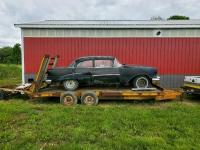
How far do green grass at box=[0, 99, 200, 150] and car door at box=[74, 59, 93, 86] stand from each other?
1.54 metres

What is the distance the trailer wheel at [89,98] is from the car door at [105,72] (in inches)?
35.7

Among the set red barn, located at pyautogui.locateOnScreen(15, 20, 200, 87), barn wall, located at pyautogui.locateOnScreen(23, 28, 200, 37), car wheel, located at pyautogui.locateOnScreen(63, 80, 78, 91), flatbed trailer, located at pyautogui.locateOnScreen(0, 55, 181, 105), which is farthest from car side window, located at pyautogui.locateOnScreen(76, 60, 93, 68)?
barn wall, located at pyautogui.locateOnScreen(23, 28, 200, 37)

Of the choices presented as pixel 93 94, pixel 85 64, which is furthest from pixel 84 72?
pixel 93 94

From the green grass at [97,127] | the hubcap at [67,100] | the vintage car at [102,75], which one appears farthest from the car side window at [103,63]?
the green grass at [97,127]

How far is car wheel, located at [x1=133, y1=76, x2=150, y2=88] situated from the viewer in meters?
9.08

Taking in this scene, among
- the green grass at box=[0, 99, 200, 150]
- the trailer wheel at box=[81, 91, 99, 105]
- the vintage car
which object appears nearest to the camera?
the green grass at box=[0, 99, 200, 150]

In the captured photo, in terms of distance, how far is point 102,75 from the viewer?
9141 millimetres

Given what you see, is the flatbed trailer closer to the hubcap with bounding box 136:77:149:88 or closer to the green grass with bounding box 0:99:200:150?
the hubcap with bounding box 136:77:149:88

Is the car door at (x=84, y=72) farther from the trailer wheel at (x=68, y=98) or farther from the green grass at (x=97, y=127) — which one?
the green grass at (x=97, y=127)

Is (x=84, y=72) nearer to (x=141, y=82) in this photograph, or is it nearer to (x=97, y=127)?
(x=141, y=82)

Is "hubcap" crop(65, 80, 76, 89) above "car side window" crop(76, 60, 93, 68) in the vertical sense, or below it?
below

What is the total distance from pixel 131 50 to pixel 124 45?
1.58 feet

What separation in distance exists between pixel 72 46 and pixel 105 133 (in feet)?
26.6

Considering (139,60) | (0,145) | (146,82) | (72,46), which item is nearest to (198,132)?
(146,82)
